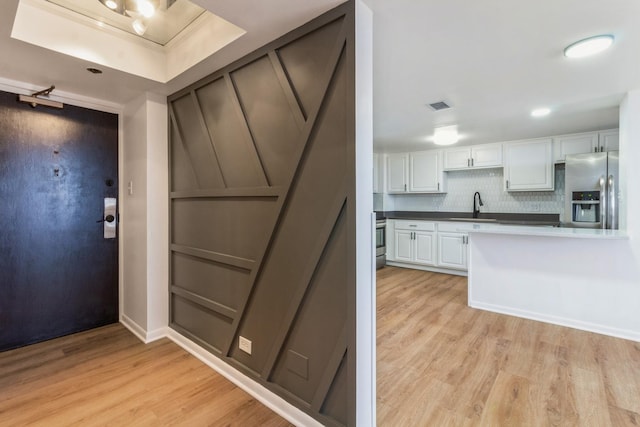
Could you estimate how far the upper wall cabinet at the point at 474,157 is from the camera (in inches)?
192

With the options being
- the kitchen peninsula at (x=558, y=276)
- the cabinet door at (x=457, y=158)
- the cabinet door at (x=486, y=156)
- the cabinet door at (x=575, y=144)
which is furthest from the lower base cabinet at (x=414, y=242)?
the cabinet door at (x=575, y=144)

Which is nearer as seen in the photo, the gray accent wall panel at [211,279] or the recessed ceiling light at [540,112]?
the gray accent wall panel at [211,279]

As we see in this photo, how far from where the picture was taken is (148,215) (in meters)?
2.68

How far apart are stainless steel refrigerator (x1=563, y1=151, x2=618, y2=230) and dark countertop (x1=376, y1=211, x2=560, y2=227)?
564 millimetres

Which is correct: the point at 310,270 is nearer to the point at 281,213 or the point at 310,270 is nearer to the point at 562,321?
the point at 281,213

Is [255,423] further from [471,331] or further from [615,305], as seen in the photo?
[615,305]

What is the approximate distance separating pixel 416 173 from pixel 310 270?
182 inches

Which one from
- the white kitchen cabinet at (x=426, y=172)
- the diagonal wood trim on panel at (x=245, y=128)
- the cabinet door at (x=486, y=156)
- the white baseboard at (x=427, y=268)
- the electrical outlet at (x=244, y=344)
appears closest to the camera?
the diagonal wood trim on panel at (x=245, y=128)

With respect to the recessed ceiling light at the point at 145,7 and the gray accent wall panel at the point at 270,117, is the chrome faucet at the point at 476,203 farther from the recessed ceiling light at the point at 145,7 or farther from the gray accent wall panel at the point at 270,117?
the recessed ceiling light at the point at 145,7

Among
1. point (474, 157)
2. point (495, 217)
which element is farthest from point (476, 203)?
point (474, 157)

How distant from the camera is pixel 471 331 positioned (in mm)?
2904

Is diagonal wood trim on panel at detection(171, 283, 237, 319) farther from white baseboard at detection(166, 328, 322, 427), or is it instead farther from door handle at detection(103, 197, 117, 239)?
door handle at detection(103, 197, 117, 239)

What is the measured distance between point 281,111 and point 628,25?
79.3 inches

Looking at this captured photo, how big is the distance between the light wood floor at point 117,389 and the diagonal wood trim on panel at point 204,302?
43 centimetres
